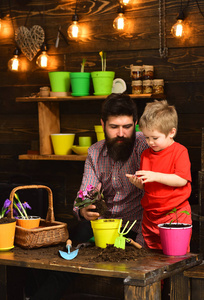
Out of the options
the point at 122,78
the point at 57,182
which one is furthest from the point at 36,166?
A: the point at 122,78

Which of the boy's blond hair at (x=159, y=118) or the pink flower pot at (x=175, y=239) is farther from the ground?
the boy's blond hair at (x=159, y=118)

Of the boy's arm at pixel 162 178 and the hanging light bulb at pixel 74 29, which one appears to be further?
the hanging light bulb at pixel 74 29

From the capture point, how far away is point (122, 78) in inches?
152

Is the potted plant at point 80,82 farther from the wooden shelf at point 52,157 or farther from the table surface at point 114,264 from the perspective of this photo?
the table surface at point 114,264

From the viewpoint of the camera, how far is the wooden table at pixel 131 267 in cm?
187

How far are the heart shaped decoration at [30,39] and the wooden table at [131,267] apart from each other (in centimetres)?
221

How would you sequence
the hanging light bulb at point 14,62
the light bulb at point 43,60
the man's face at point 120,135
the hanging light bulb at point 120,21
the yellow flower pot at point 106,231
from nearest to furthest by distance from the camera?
1. the yellow flower pot at point 106,231
2. the man's face at point 120,135
3. the hanging light bulb at point 120,21
4. the light bulb at point 43,60
5. the hanging light bulb at point 14,62

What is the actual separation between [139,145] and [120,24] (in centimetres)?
119

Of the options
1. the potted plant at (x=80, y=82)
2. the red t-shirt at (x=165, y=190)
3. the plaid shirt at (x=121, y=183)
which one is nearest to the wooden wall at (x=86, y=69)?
the potted plant at (x=80, y=82)

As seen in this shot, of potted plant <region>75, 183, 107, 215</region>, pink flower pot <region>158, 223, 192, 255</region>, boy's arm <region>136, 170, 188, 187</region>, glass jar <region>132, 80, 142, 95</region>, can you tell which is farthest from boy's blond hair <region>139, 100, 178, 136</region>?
glass jar <region>132, 80, 142, 95</region>

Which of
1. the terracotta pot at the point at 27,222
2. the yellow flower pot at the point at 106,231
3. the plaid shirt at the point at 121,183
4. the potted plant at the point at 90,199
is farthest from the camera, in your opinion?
the plaid shirt at the point at 121,183

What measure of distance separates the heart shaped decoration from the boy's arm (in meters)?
2.12

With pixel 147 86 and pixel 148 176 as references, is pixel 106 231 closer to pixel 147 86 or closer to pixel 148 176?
pixel 148 176

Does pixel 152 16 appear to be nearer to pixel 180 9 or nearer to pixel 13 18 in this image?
pixel 180 9
